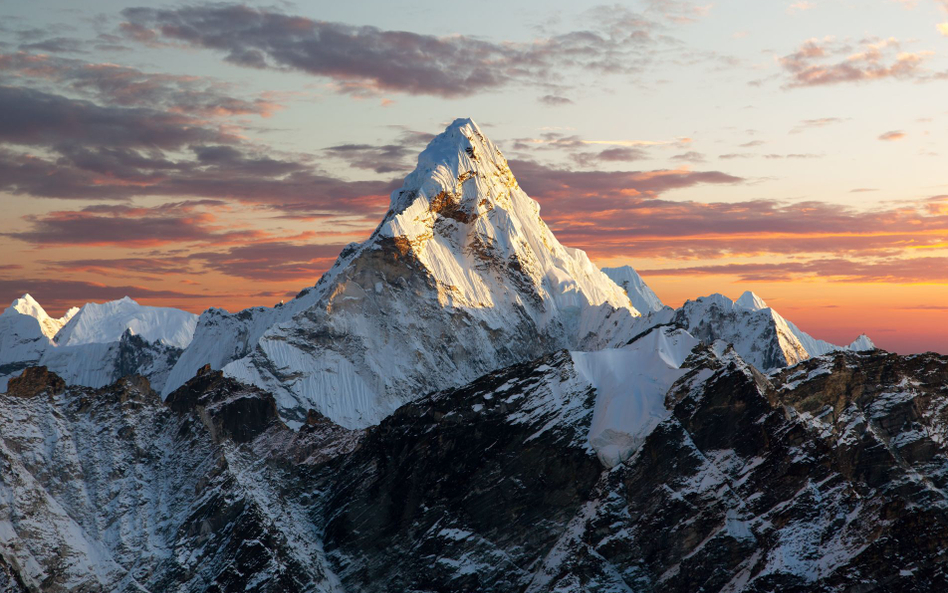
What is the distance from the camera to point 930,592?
655ft
